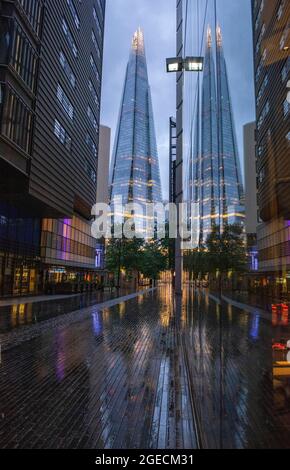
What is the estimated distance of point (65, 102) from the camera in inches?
1104

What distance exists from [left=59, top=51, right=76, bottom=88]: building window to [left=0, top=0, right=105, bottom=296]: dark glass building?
8 centimetres

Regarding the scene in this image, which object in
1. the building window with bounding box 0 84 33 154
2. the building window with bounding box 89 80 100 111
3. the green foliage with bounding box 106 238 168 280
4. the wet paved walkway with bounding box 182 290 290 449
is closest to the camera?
the wet paved walkway with bounding box 182 290 290 449

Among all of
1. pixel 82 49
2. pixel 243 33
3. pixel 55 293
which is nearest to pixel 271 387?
pixel 243 33

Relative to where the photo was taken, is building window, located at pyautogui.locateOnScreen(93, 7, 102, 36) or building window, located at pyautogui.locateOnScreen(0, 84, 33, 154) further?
building window, located at pyautogui.locateOnScreen(93, 7, 102, 36)

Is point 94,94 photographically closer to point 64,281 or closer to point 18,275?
point 64,281

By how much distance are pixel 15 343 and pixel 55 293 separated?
25.4 metres

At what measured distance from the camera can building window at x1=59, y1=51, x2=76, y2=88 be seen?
88.6 feet

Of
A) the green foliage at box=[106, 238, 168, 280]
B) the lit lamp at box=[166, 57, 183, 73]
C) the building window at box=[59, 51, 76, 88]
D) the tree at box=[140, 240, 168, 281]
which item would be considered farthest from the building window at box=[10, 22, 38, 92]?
the tree at box=[140, 240, 168, 281]

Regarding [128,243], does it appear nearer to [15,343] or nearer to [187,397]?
[15,343]

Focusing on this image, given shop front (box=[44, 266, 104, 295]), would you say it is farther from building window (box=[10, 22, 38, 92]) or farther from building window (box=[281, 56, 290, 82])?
building window (box=[281, 56, 290, 82])

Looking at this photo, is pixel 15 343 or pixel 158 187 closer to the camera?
pixel 15 343

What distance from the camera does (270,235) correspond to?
2938 mm

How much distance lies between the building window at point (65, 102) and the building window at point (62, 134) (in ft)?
5.72

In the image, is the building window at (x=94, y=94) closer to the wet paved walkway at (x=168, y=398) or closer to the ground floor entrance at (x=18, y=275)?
the ground floor entrance at (x=18, y=275)
